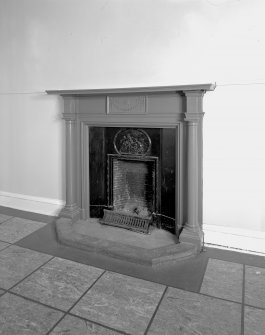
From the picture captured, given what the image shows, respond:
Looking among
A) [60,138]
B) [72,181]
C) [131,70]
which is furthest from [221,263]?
[60,138]

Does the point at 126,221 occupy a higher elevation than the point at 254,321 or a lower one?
higher

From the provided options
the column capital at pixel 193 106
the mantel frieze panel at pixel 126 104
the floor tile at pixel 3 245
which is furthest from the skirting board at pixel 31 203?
the column capital at pixel 193 106

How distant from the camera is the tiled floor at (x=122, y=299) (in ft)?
5.42

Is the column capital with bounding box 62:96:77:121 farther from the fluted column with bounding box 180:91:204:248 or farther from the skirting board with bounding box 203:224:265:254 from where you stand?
the skirting board with bounding box 203:224:265:254

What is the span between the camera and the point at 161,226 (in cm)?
288

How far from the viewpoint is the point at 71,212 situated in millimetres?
3043

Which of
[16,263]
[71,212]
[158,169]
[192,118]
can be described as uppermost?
[192,118]

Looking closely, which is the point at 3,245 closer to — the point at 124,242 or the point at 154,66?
the point at 124,242

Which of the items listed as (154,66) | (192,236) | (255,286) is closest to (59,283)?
(192,236)

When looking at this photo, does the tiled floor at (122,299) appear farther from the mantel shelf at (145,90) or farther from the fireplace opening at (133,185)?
the mantel shelf at (145,90)

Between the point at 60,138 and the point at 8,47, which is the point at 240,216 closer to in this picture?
the point at 60,138

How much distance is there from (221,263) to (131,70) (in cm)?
187

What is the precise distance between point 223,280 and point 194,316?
0.48 metres

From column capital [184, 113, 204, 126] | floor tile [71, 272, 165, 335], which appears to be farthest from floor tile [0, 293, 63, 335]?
column capital [184, 113, 204, 126]
